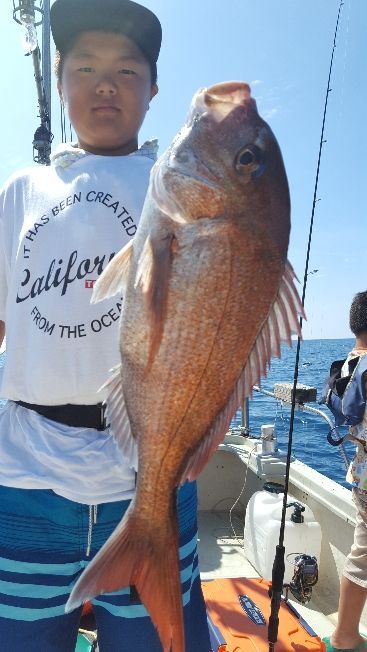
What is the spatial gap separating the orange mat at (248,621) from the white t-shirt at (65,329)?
6.78ft

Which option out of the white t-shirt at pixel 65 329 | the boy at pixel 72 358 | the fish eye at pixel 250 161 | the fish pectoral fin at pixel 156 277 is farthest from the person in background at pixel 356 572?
the fish pectoral fin at pixel 156 277

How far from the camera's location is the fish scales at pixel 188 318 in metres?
1.34

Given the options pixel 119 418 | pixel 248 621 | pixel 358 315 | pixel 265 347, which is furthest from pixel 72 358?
pixel 358 315

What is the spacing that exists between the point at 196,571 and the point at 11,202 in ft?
4.98

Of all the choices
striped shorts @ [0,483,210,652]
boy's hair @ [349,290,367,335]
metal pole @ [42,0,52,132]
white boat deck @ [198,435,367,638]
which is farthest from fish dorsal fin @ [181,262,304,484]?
metal pole @ [42,0,52,132]

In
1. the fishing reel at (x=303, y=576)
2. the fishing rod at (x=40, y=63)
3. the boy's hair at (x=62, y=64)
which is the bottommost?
the fishing reel at (x=303, y=576)

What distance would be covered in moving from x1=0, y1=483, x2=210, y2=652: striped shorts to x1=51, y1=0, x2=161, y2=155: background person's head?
A: 132 centimetres

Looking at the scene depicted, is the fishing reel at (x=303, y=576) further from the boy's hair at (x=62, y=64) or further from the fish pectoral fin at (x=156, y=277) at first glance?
the boy's hair at (x=62, y=64)

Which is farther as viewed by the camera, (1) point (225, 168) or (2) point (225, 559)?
(2) point (225, 559)

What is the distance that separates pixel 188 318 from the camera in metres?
1.34

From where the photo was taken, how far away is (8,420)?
1.78m

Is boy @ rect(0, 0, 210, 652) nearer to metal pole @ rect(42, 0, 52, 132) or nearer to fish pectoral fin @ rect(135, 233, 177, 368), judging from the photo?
fish pectoral fin @ rect(135, 233, 177, 368)

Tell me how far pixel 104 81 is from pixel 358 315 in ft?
10.5

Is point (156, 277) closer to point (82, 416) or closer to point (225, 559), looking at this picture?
point (82, 416)
